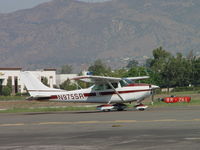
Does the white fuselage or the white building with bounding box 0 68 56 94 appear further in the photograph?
the white building with bounding box 0 68 56 94

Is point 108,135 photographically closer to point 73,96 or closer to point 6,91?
point 73,96

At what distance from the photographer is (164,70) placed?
129 metres

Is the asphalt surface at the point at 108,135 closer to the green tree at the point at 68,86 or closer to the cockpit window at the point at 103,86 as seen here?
the cockpit window at the point at 103,86

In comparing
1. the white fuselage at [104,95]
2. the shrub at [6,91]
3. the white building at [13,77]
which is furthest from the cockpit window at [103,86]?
the white building at [13,77]

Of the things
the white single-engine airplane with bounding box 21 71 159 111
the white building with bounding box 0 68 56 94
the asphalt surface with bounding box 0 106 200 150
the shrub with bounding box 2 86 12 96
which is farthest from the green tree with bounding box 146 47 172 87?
the asphalt surface with bounding box 0 106 200 150

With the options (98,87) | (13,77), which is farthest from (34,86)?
(13,77)


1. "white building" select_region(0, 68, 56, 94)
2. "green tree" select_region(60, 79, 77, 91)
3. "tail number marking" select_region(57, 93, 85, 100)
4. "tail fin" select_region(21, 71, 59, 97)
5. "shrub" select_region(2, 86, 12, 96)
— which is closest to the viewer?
"tail number marking" select_region(57, 93, 85, 100)

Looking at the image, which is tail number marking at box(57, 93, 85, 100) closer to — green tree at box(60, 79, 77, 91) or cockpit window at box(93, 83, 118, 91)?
cockpit window at box(93, 83, 118, 91)

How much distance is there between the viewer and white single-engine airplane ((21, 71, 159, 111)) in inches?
1519

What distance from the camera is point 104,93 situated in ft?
129

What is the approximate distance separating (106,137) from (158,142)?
9.18 ft

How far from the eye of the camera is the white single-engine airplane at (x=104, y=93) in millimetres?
38594

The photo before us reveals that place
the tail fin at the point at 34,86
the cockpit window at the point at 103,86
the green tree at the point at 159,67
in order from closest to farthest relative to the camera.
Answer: the cockpit window at the point at 103,86 → the tail fin at the point at 34,86 → the green tree at the point at 159,67

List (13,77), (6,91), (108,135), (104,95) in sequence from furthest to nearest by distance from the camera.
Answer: (13,77) < (6,91) < (104,95) < (108,135)
